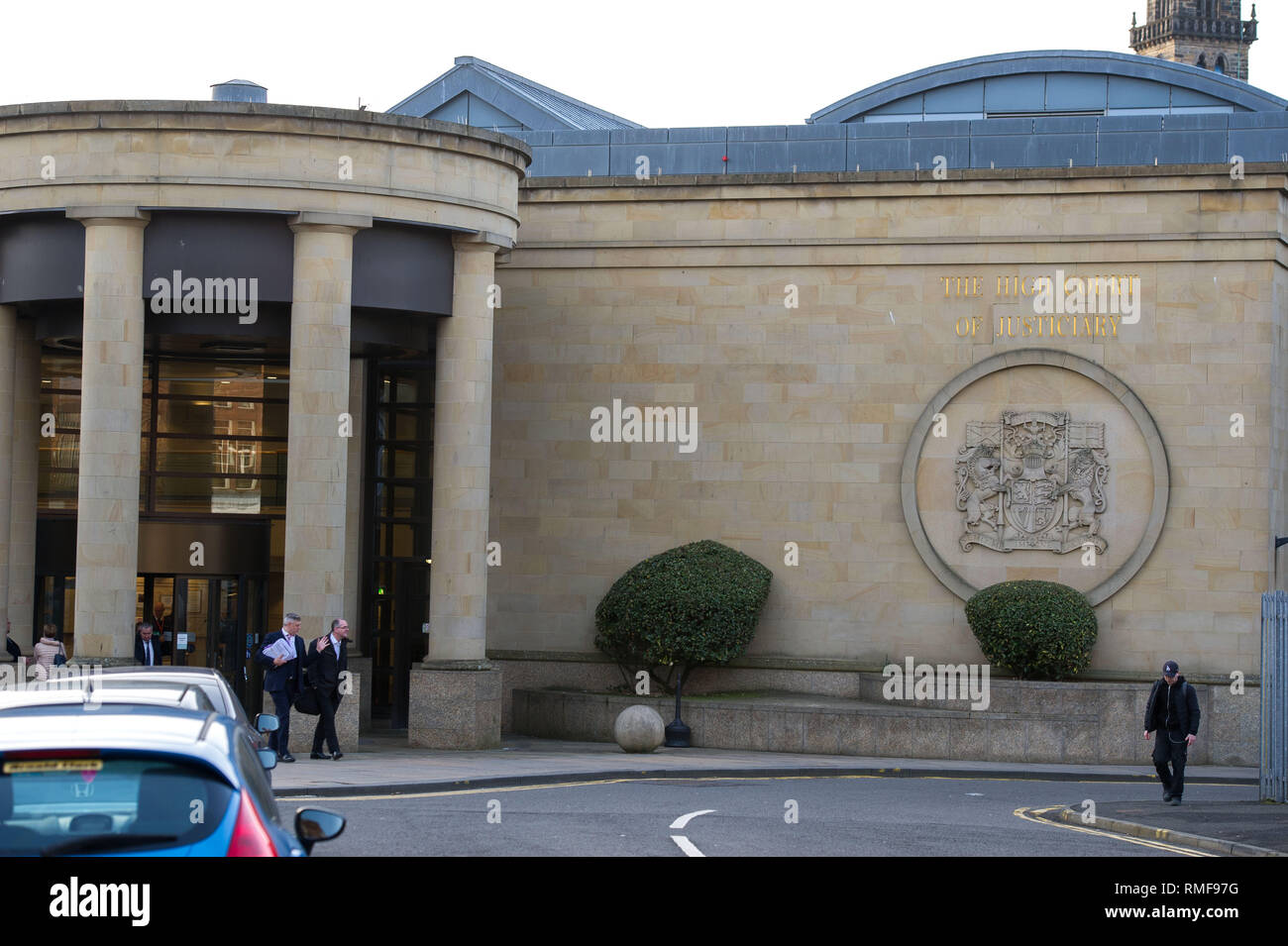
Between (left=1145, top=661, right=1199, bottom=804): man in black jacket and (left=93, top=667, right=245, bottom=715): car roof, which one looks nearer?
(left=93, top=667, right=245, bottom=715): car roof

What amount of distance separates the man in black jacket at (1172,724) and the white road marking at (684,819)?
566 centimetres

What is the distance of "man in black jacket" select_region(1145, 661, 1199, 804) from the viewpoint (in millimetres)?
19297

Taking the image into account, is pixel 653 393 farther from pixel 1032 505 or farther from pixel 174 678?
pixel 174 678

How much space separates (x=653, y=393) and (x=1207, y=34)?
358 ft

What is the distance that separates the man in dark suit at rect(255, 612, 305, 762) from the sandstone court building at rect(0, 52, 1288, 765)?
1.36 m

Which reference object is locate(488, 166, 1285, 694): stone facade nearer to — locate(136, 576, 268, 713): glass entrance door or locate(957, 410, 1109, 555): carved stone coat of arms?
locate(957, 410, 1109, 555): carved stone coat of arms

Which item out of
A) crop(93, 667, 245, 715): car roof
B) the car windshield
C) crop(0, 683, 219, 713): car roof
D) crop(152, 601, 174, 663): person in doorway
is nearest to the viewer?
the car windshield

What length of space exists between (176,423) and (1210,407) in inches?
675

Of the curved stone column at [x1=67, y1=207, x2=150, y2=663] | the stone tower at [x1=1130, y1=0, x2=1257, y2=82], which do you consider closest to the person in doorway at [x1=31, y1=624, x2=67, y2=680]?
the curved stone column at [x1=67, y1=207, x2=150, y2=663]

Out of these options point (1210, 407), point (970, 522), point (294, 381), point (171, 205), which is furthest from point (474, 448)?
point (1210, 407)

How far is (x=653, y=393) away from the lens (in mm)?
27938

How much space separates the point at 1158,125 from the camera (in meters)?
29.3
